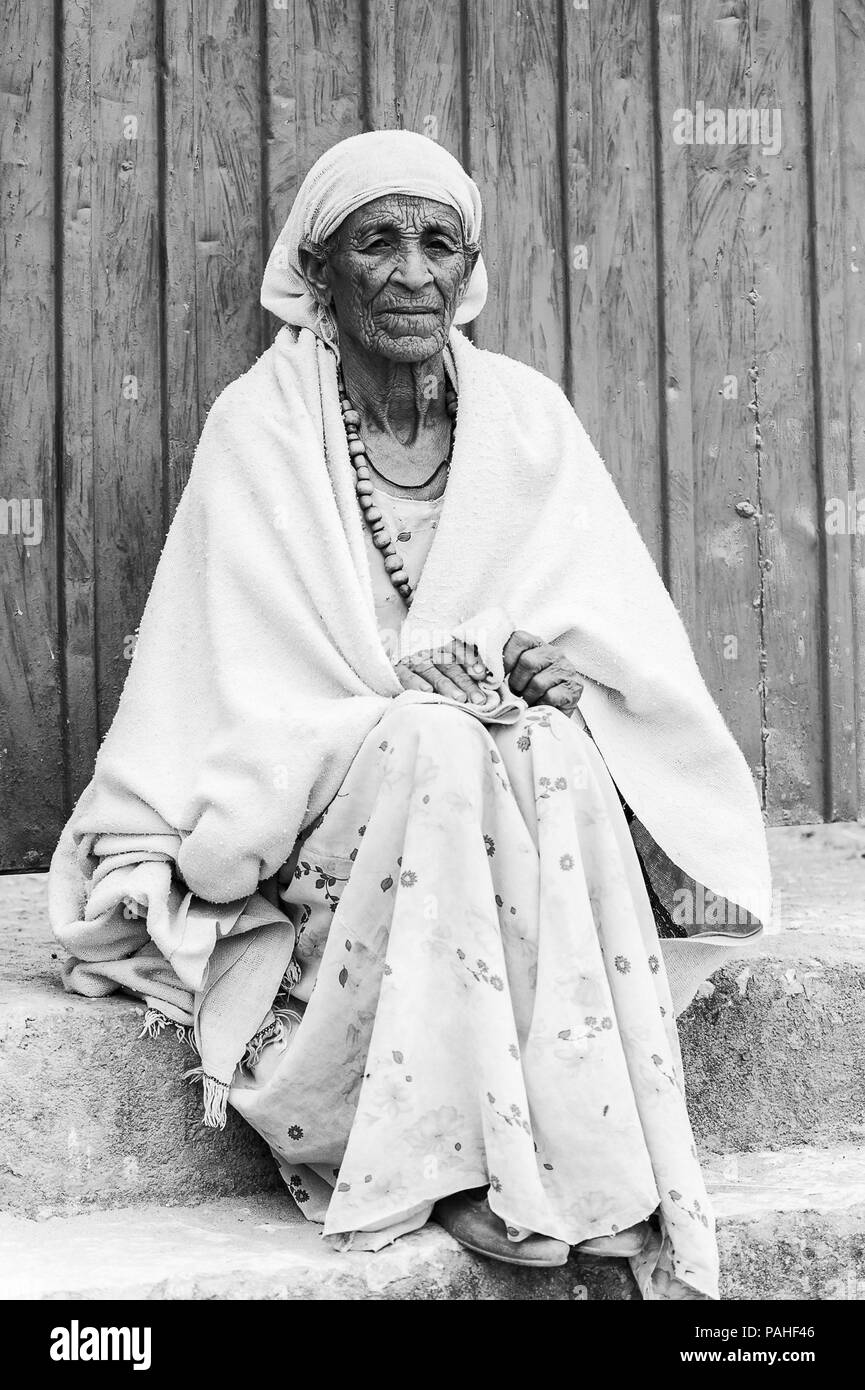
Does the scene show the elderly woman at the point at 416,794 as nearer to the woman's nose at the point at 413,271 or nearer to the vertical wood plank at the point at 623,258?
the woman's nose at the point at 413,271

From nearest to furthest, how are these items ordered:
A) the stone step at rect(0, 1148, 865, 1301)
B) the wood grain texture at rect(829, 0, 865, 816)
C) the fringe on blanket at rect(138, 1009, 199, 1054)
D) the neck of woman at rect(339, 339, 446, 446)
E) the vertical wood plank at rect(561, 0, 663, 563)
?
the stone step at rect(0, 1148, 865, 1301)
the fringe on blanket at rect(138, 1009, 199, 1054)
the neck of woman at rect(339, 339, 446, 446)
the vertical wood plank at rect(561, 0, 663, 563)
the wood grain texture at rect(829, 0, 865, 816)

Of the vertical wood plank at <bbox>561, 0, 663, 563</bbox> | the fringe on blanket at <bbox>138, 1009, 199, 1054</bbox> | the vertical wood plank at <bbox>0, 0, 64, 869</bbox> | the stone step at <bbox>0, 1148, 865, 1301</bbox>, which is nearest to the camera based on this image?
the stone step at <bbox>0, 1148, 865, 1301</bbox>

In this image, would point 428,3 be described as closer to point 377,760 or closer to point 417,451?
point 417,451

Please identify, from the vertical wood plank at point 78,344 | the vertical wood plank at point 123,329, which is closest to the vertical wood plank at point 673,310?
the vertical wood plank at point 123,329

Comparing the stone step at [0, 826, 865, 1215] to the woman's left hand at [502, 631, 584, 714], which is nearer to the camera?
the stone step at [0, 826, 865, 1215]

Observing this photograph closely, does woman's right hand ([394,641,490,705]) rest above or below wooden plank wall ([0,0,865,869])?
below

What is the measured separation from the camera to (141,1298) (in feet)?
7.62

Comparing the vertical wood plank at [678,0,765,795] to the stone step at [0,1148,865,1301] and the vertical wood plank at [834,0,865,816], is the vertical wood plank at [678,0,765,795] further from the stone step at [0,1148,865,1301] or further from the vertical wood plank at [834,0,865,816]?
the stone step at [0,1148,865,1301]

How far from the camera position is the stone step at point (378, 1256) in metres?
2.37

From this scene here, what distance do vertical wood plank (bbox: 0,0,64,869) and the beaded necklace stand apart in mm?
800

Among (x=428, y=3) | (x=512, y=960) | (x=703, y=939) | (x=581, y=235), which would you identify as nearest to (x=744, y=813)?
(x=703, y=939)

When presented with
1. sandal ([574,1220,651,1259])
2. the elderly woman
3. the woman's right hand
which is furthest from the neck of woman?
sandal ([574,1220,651,1259])

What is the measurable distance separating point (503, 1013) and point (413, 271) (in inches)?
59.5

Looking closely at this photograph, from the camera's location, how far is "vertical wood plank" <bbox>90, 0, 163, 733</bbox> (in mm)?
3684
